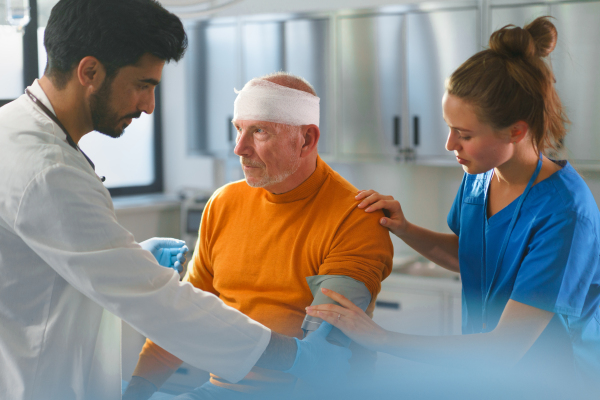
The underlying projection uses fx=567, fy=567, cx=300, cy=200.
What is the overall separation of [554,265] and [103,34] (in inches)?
42.6

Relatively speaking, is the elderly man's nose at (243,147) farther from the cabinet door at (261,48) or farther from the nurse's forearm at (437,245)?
the cabinet door at (261,48)

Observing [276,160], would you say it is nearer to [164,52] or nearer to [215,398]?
[164,52]

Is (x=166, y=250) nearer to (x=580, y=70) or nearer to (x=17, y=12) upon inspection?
(x=17, y=12)

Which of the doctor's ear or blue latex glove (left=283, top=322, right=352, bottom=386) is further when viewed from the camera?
blue latex glove (left=283, top=322, right=352, bottom=386)

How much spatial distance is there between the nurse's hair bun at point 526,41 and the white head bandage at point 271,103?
0.52m

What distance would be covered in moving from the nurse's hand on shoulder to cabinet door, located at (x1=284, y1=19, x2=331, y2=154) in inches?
71.6

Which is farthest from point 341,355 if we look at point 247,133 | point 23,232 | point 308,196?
point 23,232

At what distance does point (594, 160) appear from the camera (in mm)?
2820

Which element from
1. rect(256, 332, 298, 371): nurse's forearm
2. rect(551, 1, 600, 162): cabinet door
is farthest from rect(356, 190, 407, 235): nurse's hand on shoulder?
rect(551, 1, 600, 162): cabinet door

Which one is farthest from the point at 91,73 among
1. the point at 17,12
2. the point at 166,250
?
the point at 166,250

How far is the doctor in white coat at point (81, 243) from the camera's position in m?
1.03

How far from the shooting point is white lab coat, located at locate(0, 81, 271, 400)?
1.02 metres

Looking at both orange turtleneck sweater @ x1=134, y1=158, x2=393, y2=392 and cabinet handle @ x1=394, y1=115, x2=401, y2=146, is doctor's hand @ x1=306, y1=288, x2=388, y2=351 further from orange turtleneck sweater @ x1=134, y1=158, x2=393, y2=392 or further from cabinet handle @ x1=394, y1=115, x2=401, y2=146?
cabinet handle @ x1=394, y1=115, x2=401, y2=146

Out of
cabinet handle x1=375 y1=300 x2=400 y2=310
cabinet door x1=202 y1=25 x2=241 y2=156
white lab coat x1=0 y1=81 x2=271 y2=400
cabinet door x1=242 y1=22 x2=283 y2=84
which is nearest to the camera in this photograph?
white lab coat x1=0 y1=81 x2=271 y2=400
